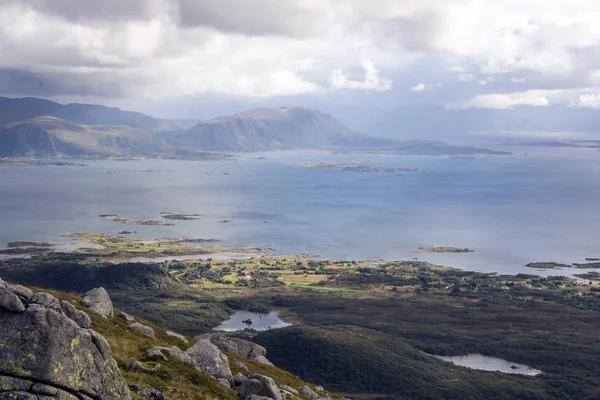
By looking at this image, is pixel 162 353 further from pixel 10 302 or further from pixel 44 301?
pixel 10 302

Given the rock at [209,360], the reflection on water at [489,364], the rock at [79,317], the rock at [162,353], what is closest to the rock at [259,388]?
the rock at [209,360]

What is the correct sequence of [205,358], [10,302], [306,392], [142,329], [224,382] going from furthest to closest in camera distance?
[306,392], [142,329], [205,358], [224,382], [10,302]

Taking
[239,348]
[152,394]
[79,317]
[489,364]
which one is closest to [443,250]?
[489,364]

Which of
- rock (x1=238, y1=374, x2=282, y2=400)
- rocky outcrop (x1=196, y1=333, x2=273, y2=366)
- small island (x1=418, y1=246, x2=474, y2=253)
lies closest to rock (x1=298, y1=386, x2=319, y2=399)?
rocky outcrop (x1=196, y1=333, x2=273, y2=366)

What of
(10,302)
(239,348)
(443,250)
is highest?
(10,302)

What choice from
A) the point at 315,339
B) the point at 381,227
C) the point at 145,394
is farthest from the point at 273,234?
the point at 145,394

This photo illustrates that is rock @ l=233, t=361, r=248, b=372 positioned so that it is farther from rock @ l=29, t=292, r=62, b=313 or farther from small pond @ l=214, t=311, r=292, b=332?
small pond @ l=214, t=311, r=292, b=332
